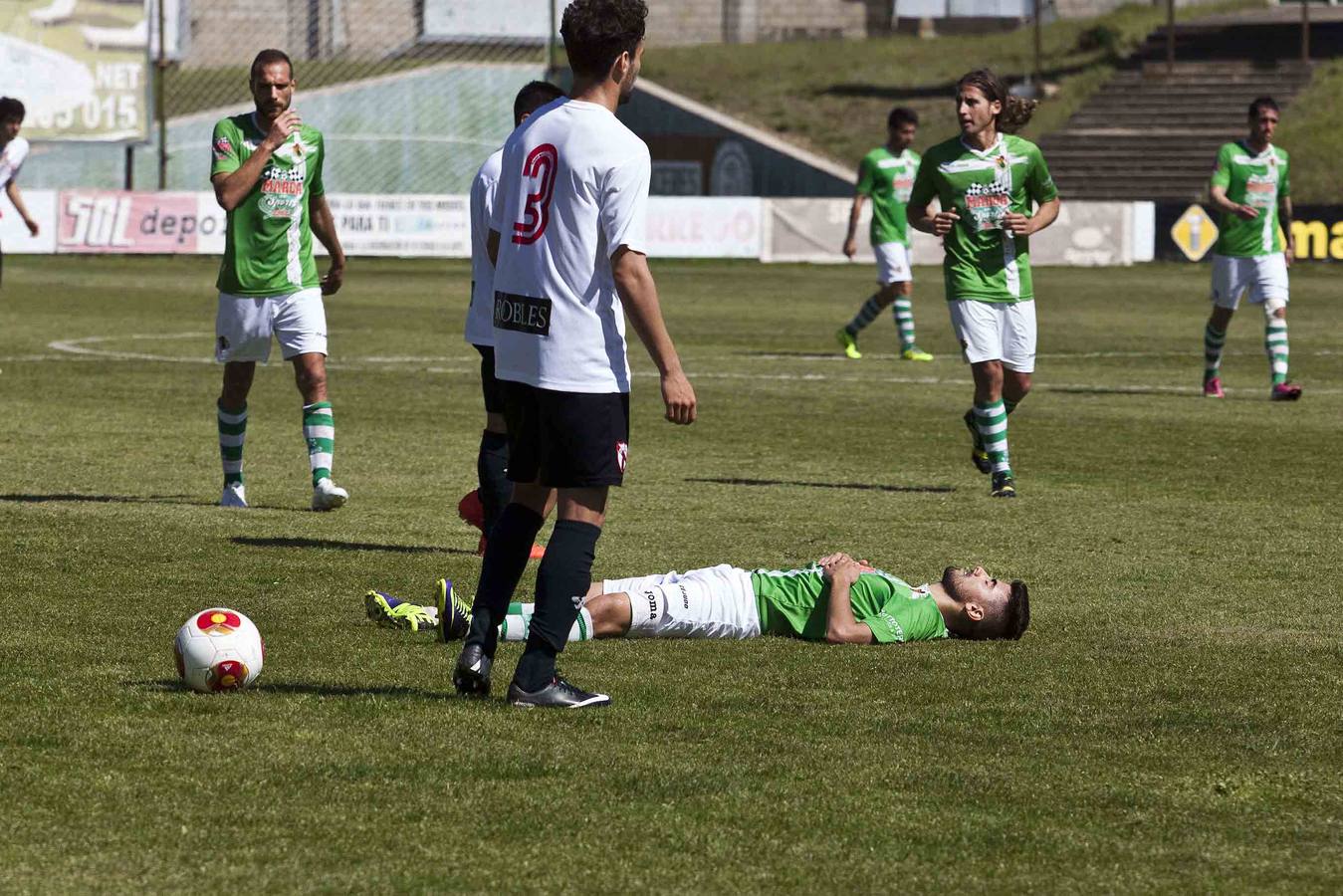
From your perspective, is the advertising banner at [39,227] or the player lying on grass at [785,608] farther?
the advertising banner at [39,227]

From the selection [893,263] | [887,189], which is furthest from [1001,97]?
[887,189]

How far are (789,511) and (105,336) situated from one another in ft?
42.1

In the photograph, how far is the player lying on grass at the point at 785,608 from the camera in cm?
691

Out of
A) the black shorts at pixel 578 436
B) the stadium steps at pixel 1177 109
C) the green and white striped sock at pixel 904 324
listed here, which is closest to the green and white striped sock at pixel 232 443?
the black shorts at pixel 578 436

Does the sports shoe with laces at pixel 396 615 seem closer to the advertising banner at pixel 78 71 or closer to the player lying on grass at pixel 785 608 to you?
the player lying on grass at pixel 785 608

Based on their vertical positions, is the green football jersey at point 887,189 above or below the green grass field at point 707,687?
above

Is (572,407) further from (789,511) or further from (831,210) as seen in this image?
(831,210)

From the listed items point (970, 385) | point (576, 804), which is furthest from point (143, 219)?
point (576, 804)

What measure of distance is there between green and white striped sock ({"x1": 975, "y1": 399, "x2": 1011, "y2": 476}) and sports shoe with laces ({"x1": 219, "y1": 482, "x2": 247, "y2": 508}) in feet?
12.4

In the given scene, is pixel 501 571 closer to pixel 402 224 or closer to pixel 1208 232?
pixel 402 224

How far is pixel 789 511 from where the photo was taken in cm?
1041

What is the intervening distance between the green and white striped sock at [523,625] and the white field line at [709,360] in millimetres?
10881

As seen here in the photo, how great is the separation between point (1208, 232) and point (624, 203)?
3574 centimetres

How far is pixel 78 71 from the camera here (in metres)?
41.6
